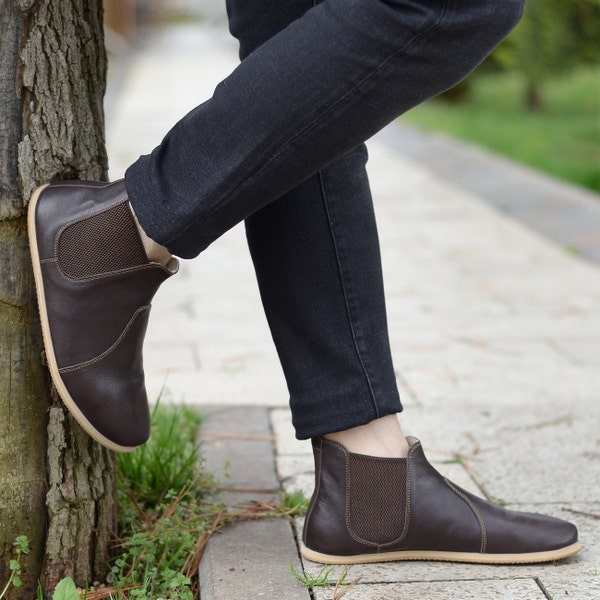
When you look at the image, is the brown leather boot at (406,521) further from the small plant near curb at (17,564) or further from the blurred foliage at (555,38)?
the blurred foliage at (555,38)

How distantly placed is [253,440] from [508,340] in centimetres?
112

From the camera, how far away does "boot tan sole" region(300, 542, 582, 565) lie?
1.40m

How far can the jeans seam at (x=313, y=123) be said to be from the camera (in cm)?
110

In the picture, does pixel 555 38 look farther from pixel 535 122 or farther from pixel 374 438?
pixel 374 438

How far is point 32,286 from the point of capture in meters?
1.29

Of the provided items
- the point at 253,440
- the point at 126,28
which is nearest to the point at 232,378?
the point at 253,440

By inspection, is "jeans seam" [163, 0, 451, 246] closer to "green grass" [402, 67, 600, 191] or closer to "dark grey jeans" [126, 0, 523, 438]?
"dark grey jeans" [126, 0, 523, 438]

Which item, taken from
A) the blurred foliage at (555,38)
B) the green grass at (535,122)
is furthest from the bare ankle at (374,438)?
the blurred foliage at (555,38)

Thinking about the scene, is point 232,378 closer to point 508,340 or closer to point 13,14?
point 508,340

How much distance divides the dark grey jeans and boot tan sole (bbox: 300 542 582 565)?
0.20 metres

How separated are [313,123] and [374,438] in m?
0.47

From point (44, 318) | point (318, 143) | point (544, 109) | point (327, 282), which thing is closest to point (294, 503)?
point (327, 282)

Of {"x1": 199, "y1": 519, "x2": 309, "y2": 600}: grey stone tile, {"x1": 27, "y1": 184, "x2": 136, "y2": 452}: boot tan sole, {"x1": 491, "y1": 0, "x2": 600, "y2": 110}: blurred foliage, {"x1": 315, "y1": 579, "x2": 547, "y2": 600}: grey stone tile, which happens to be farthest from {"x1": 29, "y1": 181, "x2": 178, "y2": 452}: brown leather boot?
{"x1": 491, "y1": 0, "x2": 600, "y2": 110}: blurred foliage

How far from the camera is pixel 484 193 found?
210 inches
